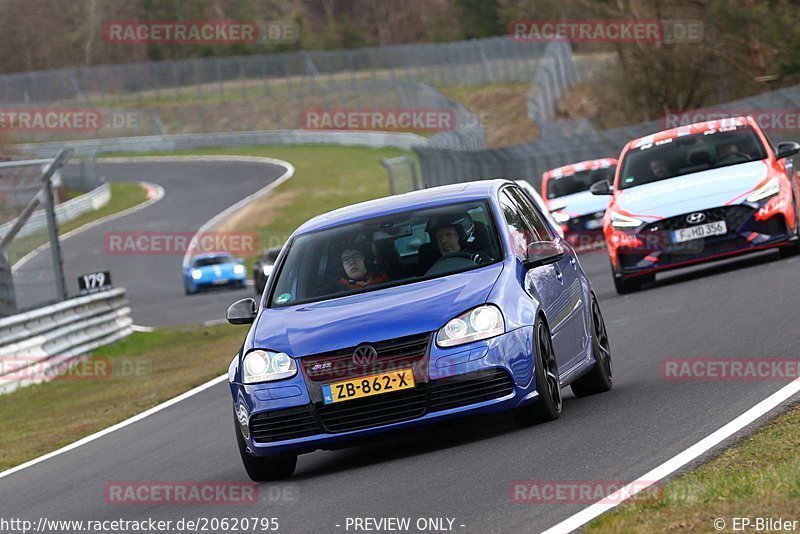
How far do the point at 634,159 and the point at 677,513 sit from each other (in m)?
12.9

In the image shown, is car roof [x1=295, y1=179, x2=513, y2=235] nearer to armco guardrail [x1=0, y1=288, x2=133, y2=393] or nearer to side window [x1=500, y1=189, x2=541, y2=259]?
side window [x1=500, y1=189, x2=541, y2=259]

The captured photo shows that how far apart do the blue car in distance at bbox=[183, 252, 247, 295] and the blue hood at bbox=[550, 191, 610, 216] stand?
46.7ft

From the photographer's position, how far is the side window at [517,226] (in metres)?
9.88

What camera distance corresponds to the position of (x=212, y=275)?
4234 cm

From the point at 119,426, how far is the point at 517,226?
18.5 feet

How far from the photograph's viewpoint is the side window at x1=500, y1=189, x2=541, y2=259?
9.88 m

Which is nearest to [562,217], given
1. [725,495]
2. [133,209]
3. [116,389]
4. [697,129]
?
[697,129]

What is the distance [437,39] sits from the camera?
110938 mm

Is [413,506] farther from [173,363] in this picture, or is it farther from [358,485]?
[173,363]

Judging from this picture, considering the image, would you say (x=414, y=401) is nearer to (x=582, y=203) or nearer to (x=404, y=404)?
(x=404, y=404)

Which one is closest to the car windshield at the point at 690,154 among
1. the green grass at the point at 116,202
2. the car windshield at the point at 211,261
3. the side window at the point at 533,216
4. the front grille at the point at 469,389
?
the side window at the point at 533,216

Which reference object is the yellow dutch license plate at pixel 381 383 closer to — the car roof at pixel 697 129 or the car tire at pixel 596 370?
the car tire at pixel 596 370

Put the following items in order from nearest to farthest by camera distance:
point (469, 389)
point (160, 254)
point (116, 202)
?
point (469, 389), point (160, 254), point (116, 202)

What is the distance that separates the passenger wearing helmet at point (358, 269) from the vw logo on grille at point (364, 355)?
96cm
